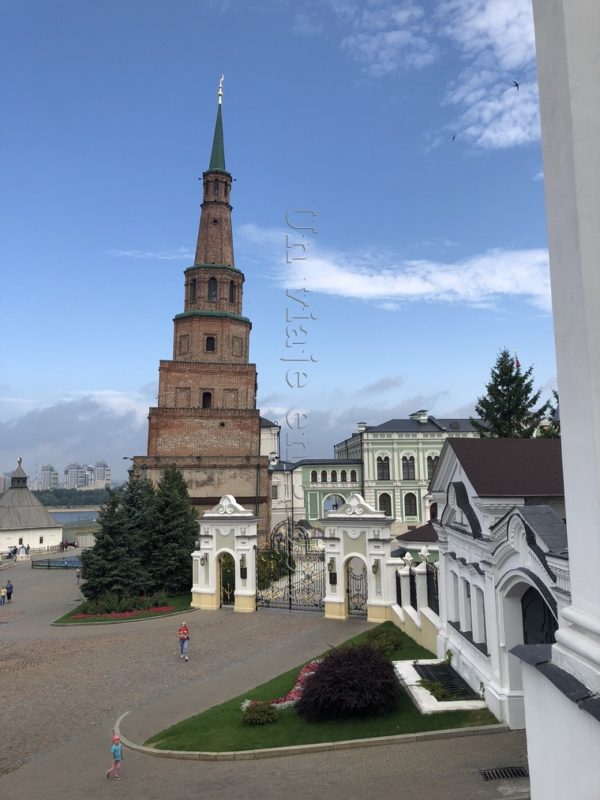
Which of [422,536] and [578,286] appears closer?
[578,286]

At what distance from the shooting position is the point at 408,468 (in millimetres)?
54438

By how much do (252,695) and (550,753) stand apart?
12.5m

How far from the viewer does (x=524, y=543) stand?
980 centimetres

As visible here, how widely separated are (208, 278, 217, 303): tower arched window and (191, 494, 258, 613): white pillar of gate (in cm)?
2204

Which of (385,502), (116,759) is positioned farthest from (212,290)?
(116,759)

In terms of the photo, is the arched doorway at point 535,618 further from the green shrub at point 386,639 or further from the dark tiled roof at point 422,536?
the dark tiled roof at point 422,536

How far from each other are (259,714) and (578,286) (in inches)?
472

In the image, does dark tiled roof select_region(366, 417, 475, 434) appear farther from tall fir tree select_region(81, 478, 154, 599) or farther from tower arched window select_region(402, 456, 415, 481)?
tall fir tree select_region(81, 478, 154, 599)

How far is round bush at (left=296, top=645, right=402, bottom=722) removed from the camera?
1180cm

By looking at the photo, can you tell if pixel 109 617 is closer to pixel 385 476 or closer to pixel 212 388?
pixel 212 388

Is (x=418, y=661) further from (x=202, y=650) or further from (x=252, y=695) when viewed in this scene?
(x=202, y=650)

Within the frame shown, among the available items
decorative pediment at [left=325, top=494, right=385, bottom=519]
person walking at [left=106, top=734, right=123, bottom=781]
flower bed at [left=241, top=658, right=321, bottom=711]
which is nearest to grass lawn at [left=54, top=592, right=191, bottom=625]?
decorative pediment at [left=325, top=494, right=385, bottom=519]

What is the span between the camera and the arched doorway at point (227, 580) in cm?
2627

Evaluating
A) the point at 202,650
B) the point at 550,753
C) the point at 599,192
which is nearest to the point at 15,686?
the point at 202,650
